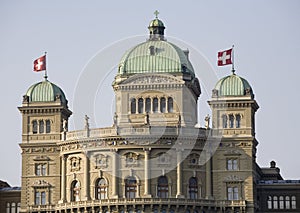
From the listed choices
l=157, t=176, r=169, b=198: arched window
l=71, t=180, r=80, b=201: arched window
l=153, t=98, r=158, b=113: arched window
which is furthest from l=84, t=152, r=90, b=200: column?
l=153, t=98, r=158, b=113: arched window

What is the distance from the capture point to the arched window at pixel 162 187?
560 ft

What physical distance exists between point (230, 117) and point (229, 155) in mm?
6162

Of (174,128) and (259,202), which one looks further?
(259,202)

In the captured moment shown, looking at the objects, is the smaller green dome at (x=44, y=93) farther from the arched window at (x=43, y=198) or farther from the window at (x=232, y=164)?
the window at (x=232, y=164)

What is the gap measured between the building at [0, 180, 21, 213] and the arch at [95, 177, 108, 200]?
62.7ft

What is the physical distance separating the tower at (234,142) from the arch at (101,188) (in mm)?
16130

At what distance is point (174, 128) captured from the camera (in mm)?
171250

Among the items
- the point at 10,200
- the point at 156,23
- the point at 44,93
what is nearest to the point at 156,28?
the point at 156,23

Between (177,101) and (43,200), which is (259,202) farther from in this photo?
(43,200)

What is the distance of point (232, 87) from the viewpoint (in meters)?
179

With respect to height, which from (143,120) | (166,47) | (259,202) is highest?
(166,47)

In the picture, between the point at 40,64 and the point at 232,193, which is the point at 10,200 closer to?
the point at 40,64

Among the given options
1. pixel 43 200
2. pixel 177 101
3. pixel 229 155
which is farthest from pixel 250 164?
pixel 43 200

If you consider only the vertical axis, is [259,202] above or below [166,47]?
below
